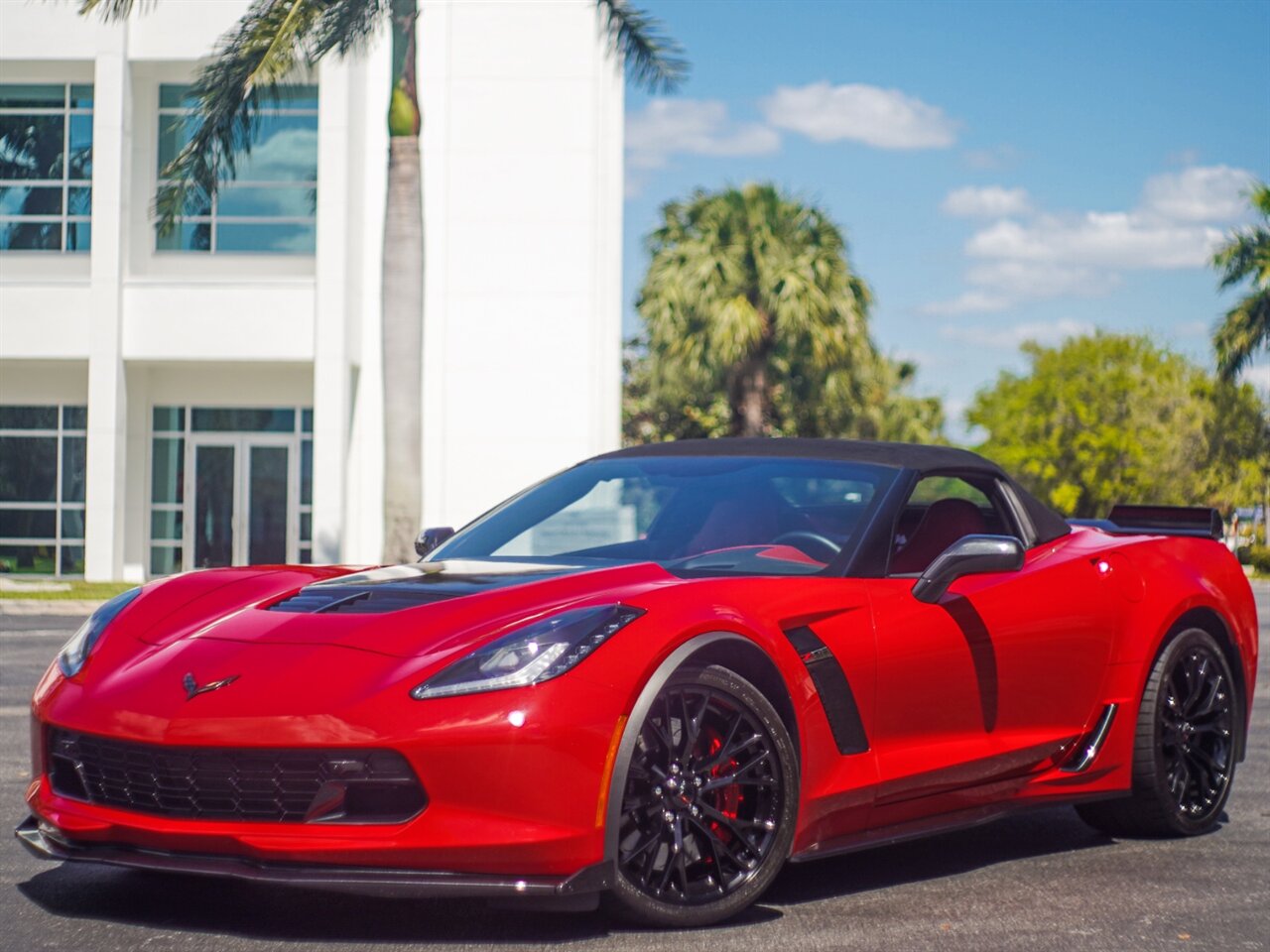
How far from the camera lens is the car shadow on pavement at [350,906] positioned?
445 cm

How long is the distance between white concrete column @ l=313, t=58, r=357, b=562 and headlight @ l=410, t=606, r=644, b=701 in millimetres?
23862

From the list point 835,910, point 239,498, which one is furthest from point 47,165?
point 835,910

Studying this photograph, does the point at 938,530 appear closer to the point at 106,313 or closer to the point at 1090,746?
the point at 1090,746

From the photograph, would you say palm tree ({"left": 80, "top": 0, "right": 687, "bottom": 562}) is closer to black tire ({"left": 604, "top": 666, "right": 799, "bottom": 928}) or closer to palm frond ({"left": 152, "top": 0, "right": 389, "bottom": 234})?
palm frond ({"left": 152, "top": 0, "right": 389, "bottom": 234})

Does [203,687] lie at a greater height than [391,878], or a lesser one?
greater

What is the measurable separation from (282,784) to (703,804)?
1032mm

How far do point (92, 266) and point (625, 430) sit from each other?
1282 inches

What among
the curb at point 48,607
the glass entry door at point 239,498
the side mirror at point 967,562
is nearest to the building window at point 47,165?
the glass entry door at point 239,498

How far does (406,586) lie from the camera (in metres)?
4.85

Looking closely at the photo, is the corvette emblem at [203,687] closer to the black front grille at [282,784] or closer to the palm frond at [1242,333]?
the black front grille at [282,784]

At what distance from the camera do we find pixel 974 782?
5.33 meters

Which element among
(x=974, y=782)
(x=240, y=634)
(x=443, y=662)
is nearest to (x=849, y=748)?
(x=974, y=782)

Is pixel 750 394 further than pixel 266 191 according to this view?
Yes

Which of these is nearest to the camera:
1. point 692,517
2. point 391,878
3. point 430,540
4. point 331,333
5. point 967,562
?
point 391,878
